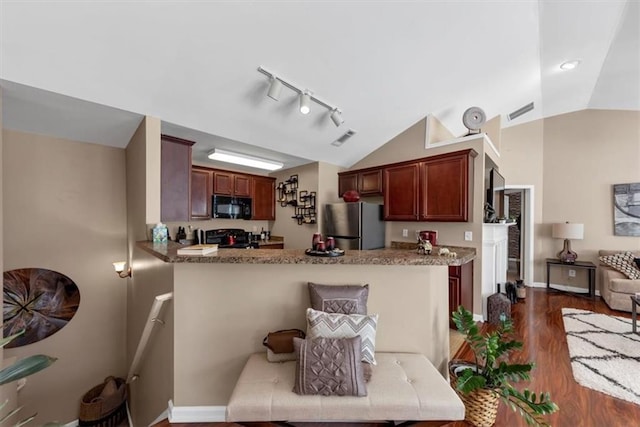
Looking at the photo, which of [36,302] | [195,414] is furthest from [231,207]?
[195,414]

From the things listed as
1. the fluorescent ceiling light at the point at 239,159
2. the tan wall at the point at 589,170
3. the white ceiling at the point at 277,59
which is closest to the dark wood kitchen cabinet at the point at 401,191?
the white ceiling at the point at 277,59

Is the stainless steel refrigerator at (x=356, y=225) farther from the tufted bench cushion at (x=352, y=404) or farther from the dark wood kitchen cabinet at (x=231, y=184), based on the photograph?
the tufted bench cushion at (x=352, y=404)

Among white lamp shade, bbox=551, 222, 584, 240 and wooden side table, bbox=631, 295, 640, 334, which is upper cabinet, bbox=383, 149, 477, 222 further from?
white lamp shade, bbox=551, 222, 584, 240

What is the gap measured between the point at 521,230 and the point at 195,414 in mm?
6140

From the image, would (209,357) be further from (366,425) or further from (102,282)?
(102,282)

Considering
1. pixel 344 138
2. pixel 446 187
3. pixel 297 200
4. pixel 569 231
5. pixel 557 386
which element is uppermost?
pixel 344 138

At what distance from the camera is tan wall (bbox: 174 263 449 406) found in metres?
1.85

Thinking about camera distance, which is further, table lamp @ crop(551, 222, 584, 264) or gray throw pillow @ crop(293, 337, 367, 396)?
table lamp @ crop(551, 222, 584, 264)

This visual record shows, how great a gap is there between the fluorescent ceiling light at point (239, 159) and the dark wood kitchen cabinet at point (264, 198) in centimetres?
89

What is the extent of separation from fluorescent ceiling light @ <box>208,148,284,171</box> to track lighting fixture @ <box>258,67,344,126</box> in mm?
1383

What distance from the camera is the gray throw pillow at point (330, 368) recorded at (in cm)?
144

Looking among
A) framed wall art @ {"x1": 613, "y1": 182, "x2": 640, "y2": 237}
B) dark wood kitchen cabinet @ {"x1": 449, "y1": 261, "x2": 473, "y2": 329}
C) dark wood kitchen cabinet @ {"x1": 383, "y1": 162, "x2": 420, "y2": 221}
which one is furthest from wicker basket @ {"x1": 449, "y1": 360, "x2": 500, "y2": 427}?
framed wall art @ {"x1": 613, "y1": 182, "x2": 640, "y2": 237}

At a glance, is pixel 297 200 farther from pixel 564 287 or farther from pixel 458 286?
pixel 564 287

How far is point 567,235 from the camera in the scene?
4523mm
